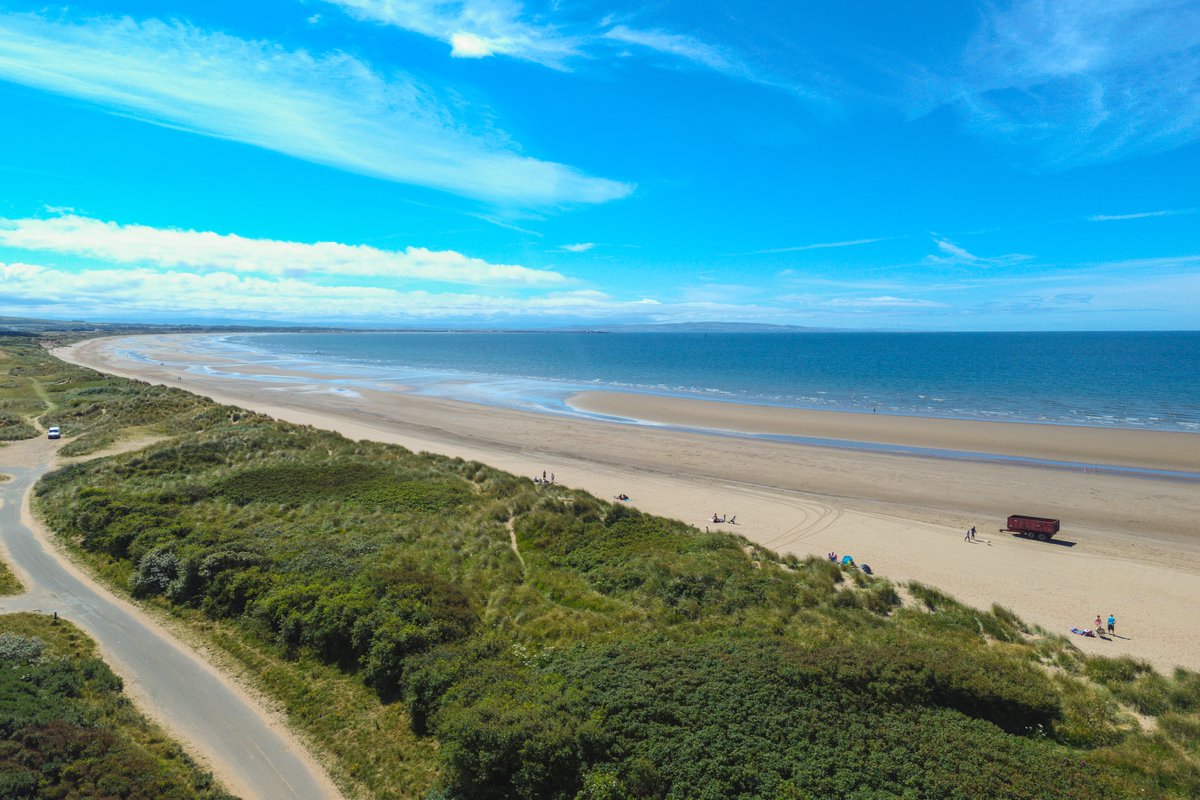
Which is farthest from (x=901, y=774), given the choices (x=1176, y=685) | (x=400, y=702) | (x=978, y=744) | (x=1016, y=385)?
(x=1016, y=385)

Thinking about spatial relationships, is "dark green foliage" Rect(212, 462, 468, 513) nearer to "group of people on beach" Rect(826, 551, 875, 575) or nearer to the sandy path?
the sandy path

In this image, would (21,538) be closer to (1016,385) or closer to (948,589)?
(948,589)

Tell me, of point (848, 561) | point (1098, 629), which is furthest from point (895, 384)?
point (1098, 629)

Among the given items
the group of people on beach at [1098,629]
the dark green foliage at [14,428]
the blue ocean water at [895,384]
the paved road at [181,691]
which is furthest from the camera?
the blue ocean water at [895,384]

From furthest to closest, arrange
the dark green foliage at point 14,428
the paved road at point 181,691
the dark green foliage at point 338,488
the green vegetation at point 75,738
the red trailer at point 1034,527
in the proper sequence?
the dark green foliage at point 14,428
the dark green foliage at point 338,488
the red trailer at point 1034,527
the paved road at point 181,691
the green vegetation at point 75,738

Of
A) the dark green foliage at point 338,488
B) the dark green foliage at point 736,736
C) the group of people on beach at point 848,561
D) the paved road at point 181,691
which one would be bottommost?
the paved road at point 181,691

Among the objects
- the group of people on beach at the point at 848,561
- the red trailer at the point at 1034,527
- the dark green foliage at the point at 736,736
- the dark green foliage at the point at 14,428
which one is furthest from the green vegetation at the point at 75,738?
the dark green foliage at the point at 14,428

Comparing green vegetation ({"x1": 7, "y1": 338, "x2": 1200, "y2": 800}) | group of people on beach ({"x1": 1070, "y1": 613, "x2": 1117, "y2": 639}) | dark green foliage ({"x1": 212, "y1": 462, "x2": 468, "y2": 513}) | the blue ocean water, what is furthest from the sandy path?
the blue ocean water

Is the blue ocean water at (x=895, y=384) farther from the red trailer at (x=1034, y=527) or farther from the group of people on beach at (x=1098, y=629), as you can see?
the group of people on beach at (x=1098, y=629)
